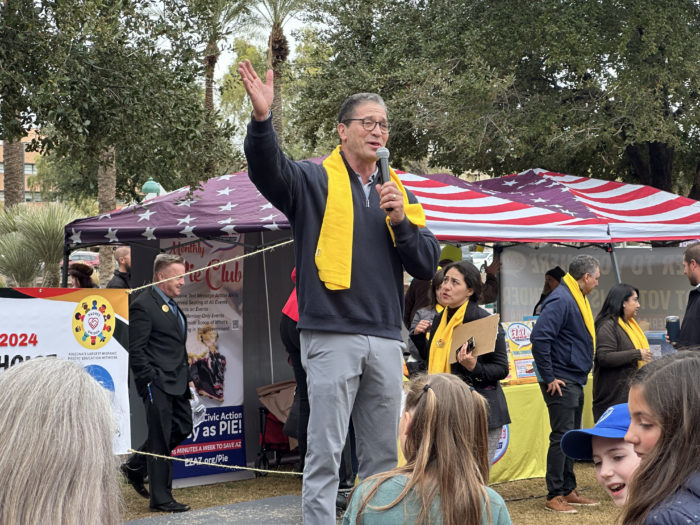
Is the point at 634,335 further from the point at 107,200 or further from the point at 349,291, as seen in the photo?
the point at 107,200

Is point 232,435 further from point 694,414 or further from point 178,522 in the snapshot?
point 694,414

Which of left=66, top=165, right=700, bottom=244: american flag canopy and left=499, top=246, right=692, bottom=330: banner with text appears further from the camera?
left=499, top=246, right=692, bottom=330: banner with text

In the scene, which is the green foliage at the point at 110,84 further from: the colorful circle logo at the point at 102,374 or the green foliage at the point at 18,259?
the colorful circle logo at the point at 102,374

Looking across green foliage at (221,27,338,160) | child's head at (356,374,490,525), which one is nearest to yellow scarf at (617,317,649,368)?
child's head at (356,374,490,525)

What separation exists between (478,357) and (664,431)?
3427mm

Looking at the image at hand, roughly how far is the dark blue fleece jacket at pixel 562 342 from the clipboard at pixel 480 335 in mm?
1358

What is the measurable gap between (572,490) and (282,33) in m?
20.2

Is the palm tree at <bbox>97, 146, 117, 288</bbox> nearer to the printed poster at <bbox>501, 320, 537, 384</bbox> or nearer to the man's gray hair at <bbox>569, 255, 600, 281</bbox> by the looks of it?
the printed poster at <bbox>501, 320, 537, 384</bbox>

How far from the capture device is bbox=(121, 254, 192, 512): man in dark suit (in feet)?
19.5

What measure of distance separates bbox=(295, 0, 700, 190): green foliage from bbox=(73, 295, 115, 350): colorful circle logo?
905 centimetres

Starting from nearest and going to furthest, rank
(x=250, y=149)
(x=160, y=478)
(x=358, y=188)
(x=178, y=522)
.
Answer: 1. (x=250, y=149)
2. (x=358, y=188)
3. (x=178, y=522)
4. (x=160, y=478)

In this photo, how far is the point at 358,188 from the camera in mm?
3324

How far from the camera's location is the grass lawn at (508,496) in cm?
591

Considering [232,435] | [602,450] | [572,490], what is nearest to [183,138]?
[232,435]
